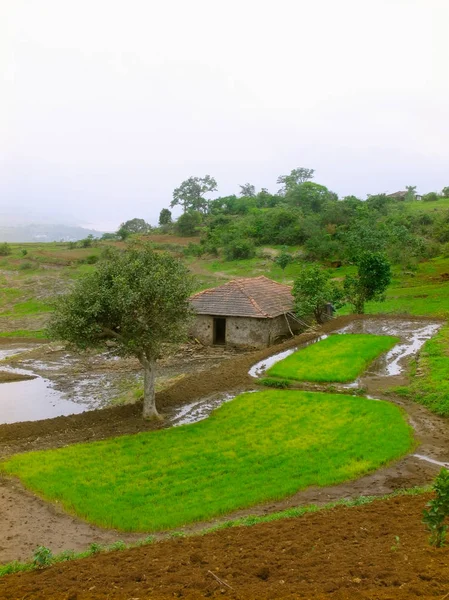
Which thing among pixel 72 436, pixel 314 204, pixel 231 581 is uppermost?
pixel 314 204

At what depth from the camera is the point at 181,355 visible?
3238 cm

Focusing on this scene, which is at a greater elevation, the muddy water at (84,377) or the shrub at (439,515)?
the shrub at (439,515)

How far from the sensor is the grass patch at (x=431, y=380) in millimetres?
20531

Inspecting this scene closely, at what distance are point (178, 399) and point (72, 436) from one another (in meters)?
5.33

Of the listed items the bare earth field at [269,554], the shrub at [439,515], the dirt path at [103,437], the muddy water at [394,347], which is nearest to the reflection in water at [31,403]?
the dirt path at [103,437]

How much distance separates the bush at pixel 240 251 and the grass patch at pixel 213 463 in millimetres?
48335

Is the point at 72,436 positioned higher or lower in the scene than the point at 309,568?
lower

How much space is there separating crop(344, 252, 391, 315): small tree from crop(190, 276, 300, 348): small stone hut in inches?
244

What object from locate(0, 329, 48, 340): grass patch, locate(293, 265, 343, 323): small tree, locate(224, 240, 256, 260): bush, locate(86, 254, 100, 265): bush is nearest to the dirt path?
locate(293, 265, 343, 323): small tree

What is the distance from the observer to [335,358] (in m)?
27.9

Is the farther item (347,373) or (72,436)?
(347,373)

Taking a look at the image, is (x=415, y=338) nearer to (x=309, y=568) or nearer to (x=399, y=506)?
(x=399, y=506)

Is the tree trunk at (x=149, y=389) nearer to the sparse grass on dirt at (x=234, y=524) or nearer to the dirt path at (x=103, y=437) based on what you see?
the dirt path at (x=103, y=437)

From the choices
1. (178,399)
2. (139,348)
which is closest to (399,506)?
(139,348)
